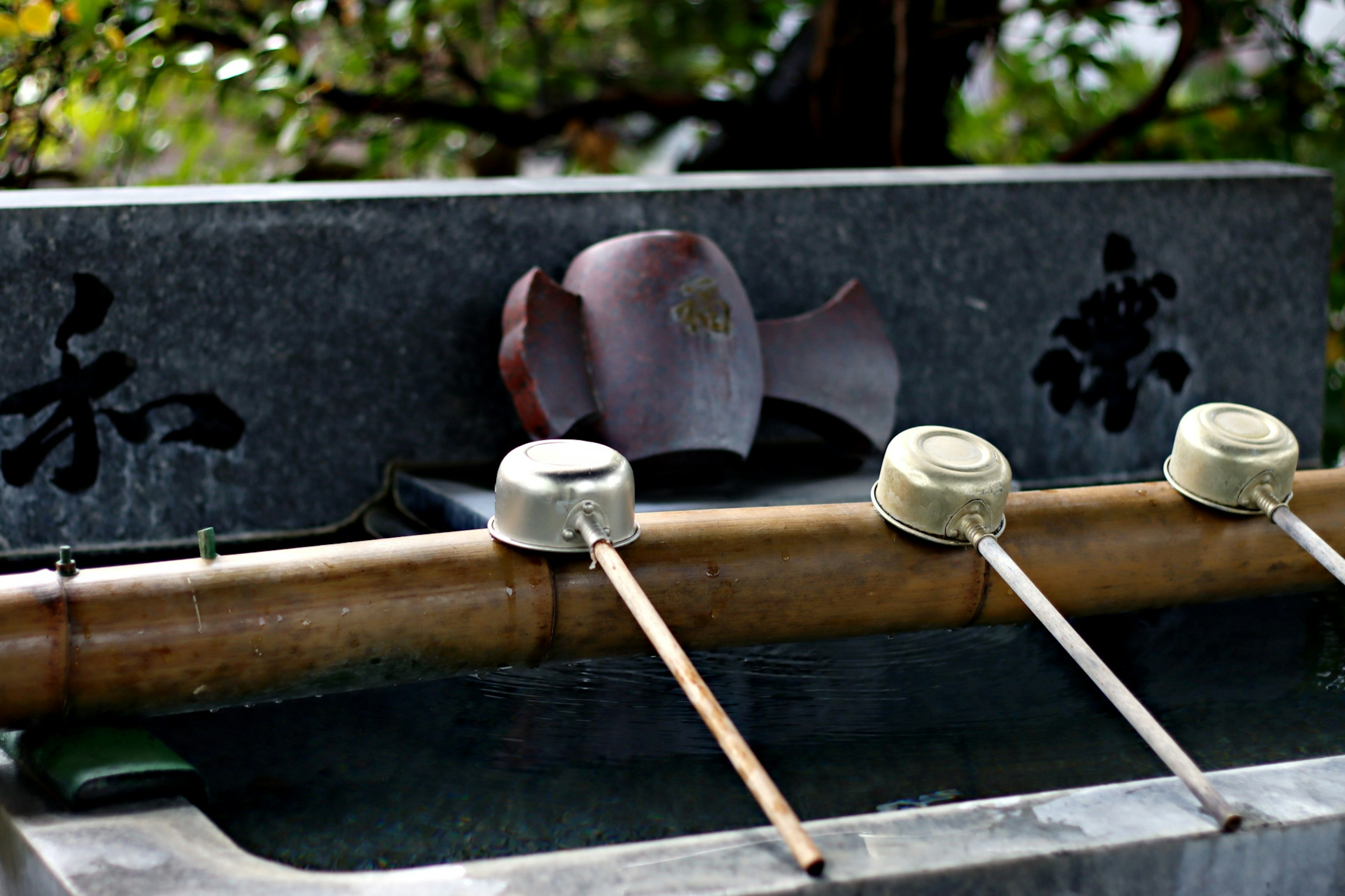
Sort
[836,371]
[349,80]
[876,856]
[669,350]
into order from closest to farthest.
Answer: [876,856]
[669,350]
[836,371]
[349,80]

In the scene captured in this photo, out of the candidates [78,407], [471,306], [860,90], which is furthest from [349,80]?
[78,407]

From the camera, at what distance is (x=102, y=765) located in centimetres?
164

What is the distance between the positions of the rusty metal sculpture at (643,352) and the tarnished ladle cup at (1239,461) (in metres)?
0.97

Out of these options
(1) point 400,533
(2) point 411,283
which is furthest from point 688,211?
(1) point 400,533

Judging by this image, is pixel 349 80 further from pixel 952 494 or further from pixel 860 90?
pixel 952 494

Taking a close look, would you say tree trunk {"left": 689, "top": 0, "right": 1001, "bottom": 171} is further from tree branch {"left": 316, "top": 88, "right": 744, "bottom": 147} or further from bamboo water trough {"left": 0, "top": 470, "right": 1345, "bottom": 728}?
bamboo water trough {"left": 0, "top": 470, "right": 1345, "bottom": 728}

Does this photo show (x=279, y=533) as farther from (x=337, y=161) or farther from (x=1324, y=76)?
(x=1324, y=76)

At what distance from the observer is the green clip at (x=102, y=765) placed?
1.62 metres

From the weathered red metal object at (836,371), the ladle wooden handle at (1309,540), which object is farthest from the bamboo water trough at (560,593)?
the weathered red metal object at (836,371)

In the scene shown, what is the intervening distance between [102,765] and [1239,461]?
1834 millimetres

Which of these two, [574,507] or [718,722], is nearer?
[718,722]

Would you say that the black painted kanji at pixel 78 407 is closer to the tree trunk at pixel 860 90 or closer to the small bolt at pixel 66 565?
the small bolt at pixel 66 565

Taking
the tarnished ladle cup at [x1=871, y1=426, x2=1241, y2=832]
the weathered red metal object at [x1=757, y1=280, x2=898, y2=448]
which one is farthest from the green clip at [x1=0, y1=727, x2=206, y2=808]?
the weathered red metal object at [x1=757, y1=280, x2=898, y2=448]

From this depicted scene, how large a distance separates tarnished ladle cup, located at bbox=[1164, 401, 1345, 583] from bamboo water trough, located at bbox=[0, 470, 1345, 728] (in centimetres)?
7
